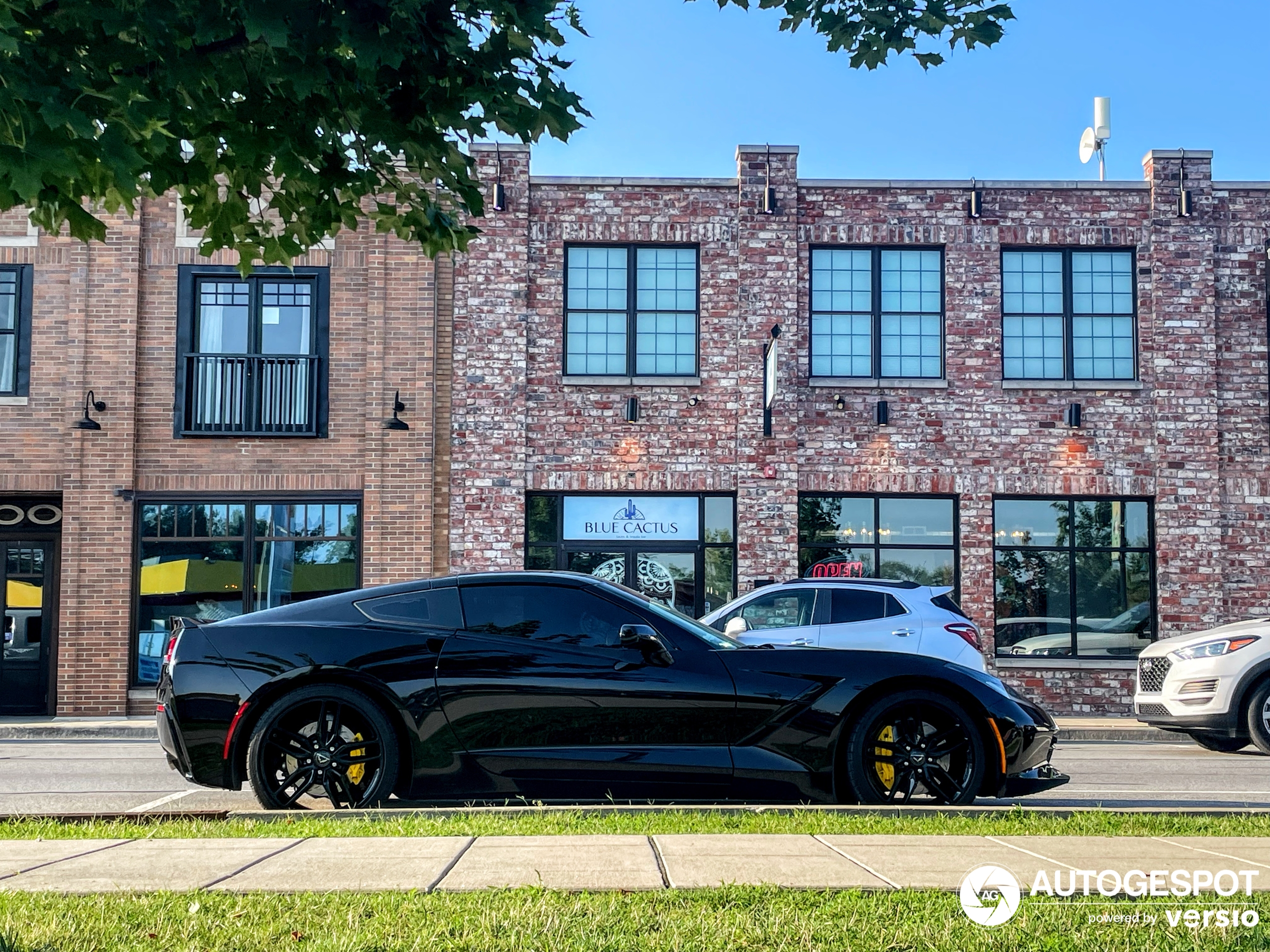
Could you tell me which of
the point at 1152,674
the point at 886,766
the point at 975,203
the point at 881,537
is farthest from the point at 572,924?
the point at 975,203

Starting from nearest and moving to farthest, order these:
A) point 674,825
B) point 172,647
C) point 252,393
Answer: point 674,825 < point 172,647 < point 252,393

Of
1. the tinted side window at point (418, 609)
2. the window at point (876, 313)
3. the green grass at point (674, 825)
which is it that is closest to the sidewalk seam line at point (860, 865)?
the green grass at point (674, 825)

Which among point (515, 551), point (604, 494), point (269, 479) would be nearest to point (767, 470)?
point (604, 494)

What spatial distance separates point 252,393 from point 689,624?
12654 millimetres

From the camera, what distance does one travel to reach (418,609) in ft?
24.9

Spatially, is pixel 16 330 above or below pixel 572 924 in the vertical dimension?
above

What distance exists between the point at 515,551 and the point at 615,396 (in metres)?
2.74

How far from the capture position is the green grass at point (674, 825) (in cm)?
591

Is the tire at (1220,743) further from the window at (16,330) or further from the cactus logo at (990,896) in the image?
the window at (16,330)

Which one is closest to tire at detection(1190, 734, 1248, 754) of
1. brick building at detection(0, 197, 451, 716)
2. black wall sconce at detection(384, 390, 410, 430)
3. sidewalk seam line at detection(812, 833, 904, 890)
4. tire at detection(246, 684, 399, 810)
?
sidewalk seam line at detection(812, 833, 904, 890)

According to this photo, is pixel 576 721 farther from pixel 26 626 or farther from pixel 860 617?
pixel 26 626

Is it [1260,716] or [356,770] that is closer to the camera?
[356,770]

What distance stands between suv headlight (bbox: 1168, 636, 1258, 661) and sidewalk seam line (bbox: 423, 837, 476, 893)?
9592mm

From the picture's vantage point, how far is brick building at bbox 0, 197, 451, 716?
18.2 m
